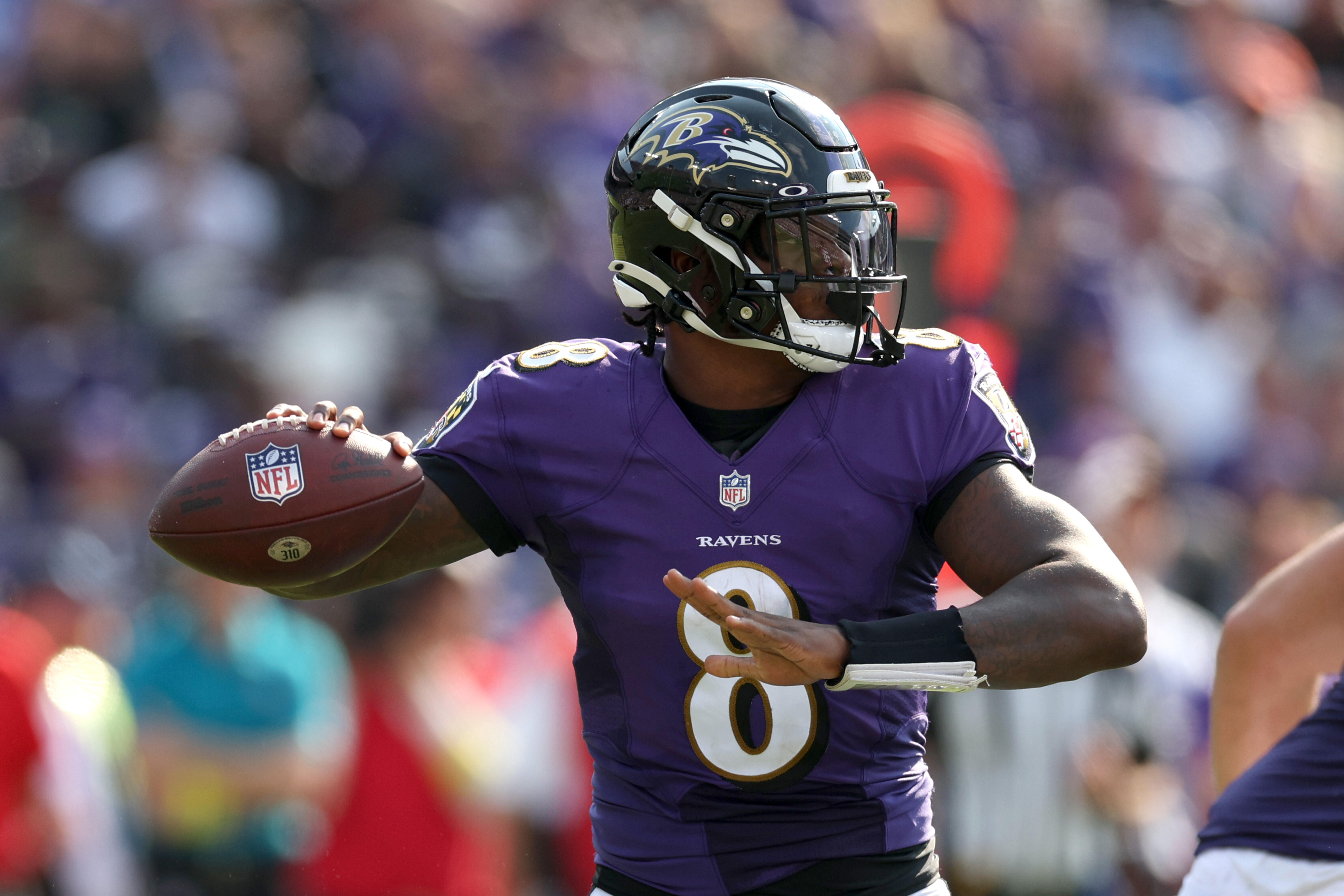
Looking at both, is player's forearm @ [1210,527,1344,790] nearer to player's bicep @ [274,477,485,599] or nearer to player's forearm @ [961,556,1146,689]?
player's forearm @ [961,556,1146,689]

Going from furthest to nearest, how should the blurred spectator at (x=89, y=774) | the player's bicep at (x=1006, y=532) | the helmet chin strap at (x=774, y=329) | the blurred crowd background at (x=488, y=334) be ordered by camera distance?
the blurred crowd background at (x=488, y=334) → the blurred spectator at (x=89, y=774) → the helmet chin strap at (x=774, y=329) → the player's bicep at (x=1006, y=532)

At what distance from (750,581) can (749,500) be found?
13 centimetres

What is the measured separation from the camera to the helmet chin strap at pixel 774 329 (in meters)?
2.70

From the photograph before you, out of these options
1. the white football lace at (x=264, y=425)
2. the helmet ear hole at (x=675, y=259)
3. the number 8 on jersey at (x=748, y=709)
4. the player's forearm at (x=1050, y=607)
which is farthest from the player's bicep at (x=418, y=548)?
the player's forearm at (x=1050, y=607)

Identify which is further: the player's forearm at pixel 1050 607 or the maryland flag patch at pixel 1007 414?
the maryland flag patch at pixel 1007 414

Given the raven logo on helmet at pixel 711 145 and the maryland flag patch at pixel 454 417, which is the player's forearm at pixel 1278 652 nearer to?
the raven logo on helmet at pixel 711 145

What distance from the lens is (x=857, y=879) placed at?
2.62 metres

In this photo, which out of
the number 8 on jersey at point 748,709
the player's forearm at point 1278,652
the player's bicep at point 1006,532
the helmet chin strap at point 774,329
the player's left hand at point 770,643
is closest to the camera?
the player's left hand at point 770,643

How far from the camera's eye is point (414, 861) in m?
5.00

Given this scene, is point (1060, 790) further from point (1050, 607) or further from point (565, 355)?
point (1050, 607)

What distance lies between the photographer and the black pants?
8.57 feet

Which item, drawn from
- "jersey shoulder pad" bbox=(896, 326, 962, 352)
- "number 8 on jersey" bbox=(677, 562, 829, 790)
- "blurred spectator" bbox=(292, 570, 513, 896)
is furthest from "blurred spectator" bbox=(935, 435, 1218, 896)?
"number 8 on jersey" bbox=(677, 562, 829, 790)

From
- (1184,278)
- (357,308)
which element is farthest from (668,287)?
(1184,278)

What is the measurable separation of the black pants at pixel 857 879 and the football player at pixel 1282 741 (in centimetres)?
59
